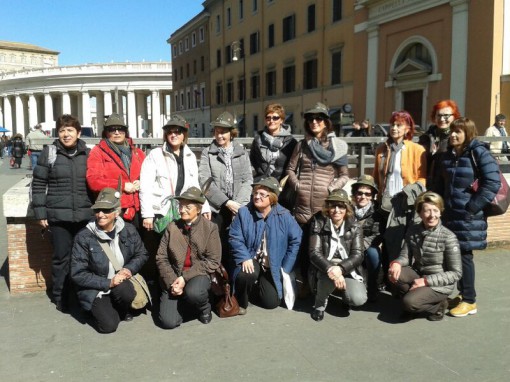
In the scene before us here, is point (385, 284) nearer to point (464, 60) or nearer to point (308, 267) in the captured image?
point (308, 267)

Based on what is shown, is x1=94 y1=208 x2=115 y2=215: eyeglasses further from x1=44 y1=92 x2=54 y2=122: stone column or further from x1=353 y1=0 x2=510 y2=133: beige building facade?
x1=44 y1=92 x2=54 y2=122: stone column

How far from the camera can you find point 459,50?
20938 millimetres

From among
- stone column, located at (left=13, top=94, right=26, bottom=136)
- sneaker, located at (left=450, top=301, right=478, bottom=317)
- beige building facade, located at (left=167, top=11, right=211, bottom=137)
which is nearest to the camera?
sneaker, located at (left=450, top=301, right=478, bottom=317)

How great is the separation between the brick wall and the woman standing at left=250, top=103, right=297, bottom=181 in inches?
98.9

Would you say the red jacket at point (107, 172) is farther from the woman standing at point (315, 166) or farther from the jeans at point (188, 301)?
the woman standing at point (315, 166)

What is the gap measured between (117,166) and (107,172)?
0.42 feet

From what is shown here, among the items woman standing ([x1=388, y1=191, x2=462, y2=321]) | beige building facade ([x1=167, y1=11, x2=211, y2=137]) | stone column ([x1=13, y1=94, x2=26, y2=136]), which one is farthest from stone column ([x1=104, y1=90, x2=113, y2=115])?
woman standing ([x1=388, y1=191, x2=462, y2=321])

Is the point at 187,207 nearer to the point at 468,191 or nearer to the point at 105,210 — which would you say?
the point at 105,210

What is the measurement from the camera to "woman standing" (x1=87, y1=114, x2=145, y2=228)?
4.85 metres

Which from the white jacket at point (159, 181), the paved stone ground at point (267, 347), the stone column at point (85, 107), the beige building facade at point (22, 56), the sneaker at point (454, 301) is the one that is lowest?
the paved stone ground at point (267, 347)

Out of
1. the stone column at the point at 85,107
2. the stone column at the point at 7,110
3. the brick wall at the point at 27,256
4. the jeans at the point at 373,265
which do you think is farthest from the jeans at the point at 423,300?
the stone column at the point at 7,110

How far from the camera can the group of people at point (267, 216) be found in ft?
15.1

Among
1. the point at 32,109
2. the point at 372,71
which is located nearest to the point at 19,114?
the point at 32,109

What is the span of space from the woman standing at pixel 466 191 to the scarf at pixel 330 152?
99 cm
